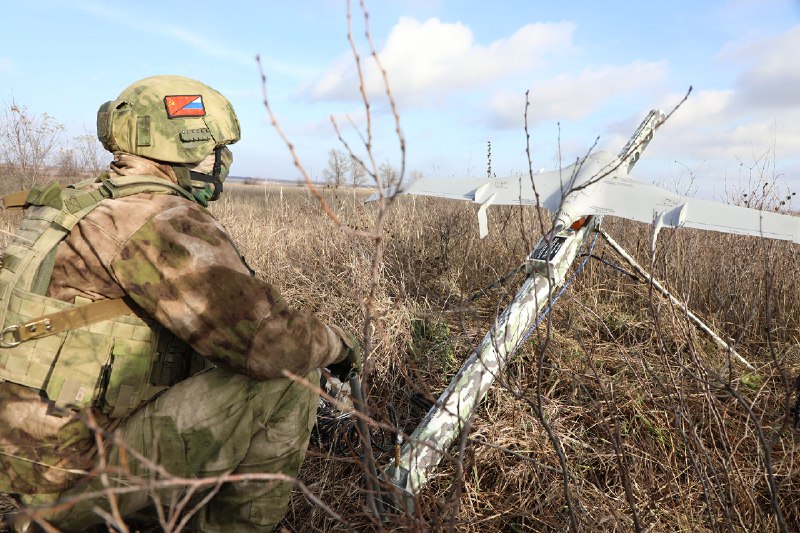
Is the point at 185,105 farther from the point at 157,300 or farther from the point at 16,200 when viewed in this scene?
the point at 157,300

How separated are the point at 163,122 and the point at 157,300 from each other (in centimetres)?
95

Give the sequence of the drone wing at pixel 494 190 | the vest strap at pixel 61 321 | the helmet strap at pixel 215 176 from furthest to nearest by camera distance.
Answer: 1. the drone wing at pixel 494 190
2. the helmet strap at pixel 215 176
3. the vest strap at pixel 61 321

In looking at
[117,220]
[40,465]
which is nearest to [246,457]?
[40,465]

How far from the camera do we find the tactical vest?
6.54 ft

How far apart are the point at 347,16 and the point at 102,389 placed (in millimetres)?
1770

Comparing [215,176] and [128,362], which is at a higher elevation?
[215,176]

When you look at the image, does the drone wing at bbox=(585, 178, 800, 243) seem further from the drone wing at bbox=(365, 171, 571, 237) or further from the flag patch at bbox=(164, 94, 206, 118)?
the flag patch at bbox=(164, 94, 206, 118)

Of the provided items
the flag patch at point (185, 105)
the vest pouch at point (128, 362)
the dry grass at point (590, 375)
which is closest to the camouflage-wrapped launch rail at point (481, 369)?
the dry grass at point (590, 375)

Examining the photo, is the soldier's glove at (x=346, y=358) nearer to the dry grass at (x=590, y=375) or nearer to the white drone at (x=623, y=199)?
the dry grass at (x=590, y=375)

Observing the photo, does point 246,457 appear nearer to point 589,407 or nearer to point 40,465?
point 40,465

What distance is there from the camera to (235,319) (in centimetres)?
198

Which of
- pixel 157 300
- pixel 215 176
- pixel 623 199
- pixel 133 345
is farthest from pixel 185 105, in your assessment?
pixel 623 199

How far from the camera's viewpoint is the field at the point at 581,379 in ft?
6.82

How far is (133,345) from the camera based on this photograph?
213cm
